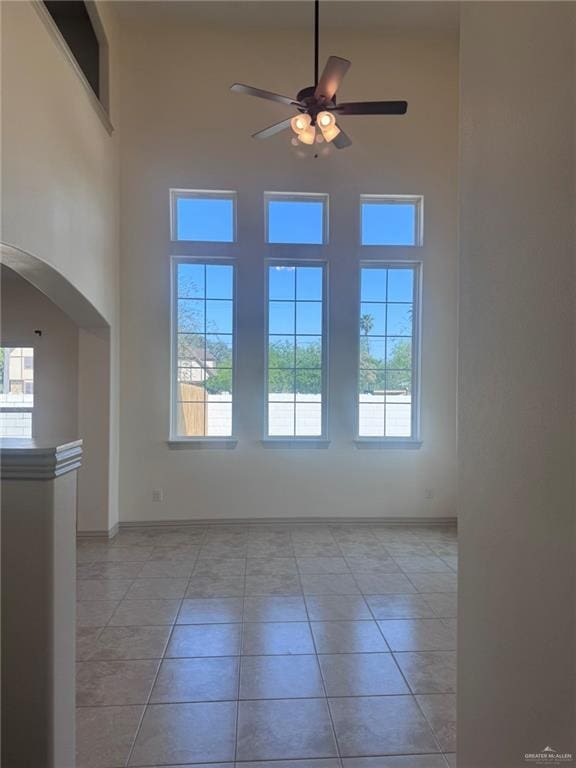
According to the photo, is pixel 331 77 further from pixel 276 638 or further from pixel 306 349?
pixel 276 638

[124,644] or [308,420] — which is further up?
[308,420]

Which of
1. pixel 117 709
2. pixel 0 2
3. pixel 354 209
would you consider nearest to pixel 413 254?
pixel 354 209

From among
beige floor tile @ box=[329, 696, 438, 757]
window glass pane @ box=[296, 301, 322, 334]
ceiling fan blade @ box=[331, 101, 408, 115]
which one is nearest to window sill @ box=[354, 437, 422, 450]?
window glass pane @ box=[296, 301, 322, 334]

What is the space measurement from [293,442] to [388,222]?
8.78 feet

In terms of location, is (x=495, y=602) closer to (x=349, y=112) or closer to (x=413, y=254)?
(x=349, y=112)

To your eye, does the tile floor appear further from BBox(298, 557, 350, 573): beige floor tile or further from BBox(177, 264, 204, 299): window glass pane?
BBox(177, 264, 204, 299): window glass pane

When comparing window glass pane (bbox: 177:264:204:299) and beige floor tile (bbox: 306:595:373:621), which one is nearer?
beige floor tile (bbox: 306:595:373:621)

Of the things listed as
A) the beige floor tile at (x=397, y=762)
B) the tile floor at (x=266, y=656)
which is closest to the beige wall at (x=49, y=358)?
the tile floor at (x=266, y=656)

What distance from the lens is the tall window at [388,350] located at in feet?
15.8

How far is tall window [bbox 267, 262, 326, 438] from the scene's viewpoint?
15.5 feet

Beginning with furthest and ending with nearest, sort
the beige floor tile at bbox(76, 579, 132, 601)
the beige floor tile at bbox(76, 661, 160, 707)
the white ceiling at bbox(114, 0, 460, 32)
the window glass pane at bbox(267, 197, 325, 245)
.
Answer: the window glass pane at bbox(267, 197, 325, 245)
the white ceiling at bbox(114, 0, 460, 32)
the beige floor tile at bbox(76, 579, 132, 601)
the beige floor tile at bbox(76, 661, 160, 707)

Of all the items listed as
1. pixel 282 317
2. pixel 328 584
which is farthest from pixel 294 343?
pixel 328 584

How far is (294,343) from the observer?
187 inches

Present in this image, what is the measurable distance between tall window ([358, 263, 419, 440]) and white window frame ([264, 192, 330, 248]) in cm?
60
